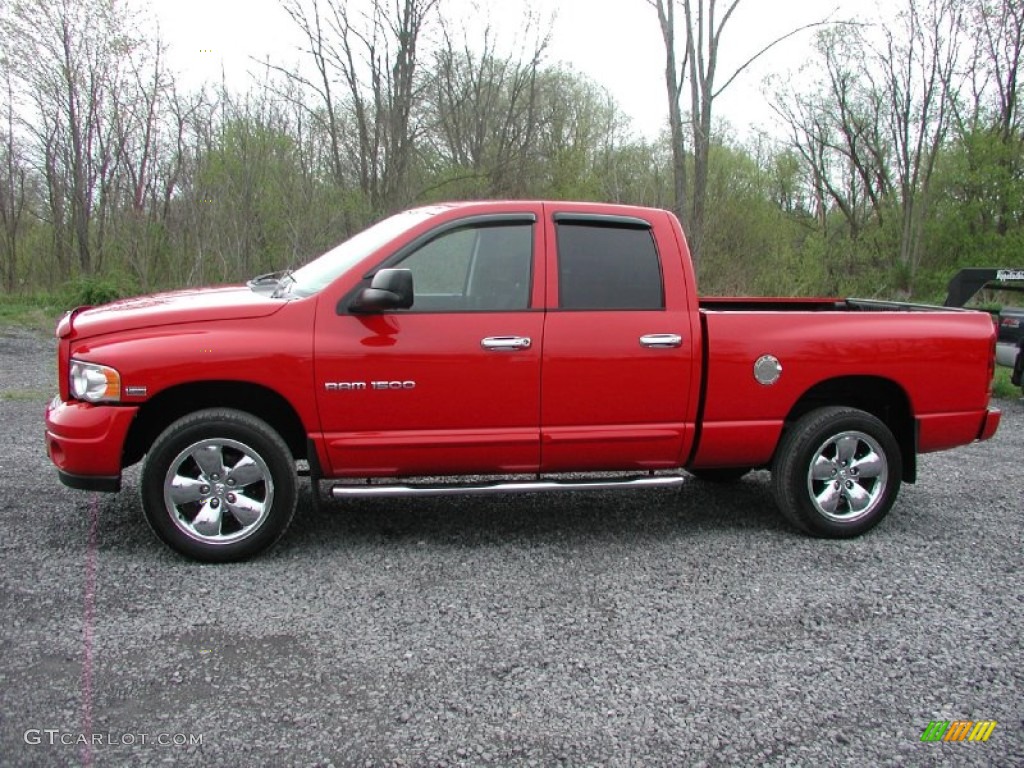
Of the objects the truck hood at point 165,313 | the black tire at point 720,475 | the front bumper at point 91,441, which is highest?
the truck hood at point 165,313

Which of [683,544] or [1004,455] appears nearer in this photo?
[683,544]

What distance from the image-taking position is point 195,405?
180 inches

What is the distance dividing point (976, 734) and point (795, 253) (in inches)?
1036

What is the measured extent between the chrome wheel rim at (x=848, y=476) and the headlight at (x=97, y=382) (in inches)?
152

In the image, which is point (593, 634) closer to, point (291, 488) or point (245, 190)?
point (291, 488)

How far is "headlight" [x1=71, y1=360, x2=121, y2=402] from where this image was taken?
4.19 meters

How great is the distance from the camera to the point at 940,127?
99.3ft

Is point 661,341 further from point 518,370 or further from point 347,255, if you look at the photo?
point 347,255

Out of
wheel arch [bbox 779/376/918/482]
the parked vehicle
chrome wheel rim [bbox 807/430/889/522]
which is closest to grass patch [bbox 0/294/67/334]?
wheel arch [bbox 779/376/918/482]

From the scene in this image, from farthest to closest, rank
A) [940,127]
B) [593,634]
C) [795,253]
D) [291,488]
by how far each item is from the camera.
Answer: [940,127]
[795,253]
[291,488]
[593,634]

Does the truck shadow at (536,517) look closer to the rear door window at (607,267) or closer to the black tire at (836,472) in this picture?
the black tire at (836,472)

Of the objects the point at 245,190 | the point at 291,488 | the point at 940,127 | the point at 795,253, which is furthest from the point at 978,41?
the point at 291,488

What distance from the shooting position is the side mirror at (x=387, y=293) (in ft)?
13.8

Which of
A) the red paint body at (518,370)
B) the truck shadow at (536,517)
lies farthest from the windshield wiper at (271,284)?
the truck shadow at (536,517)
